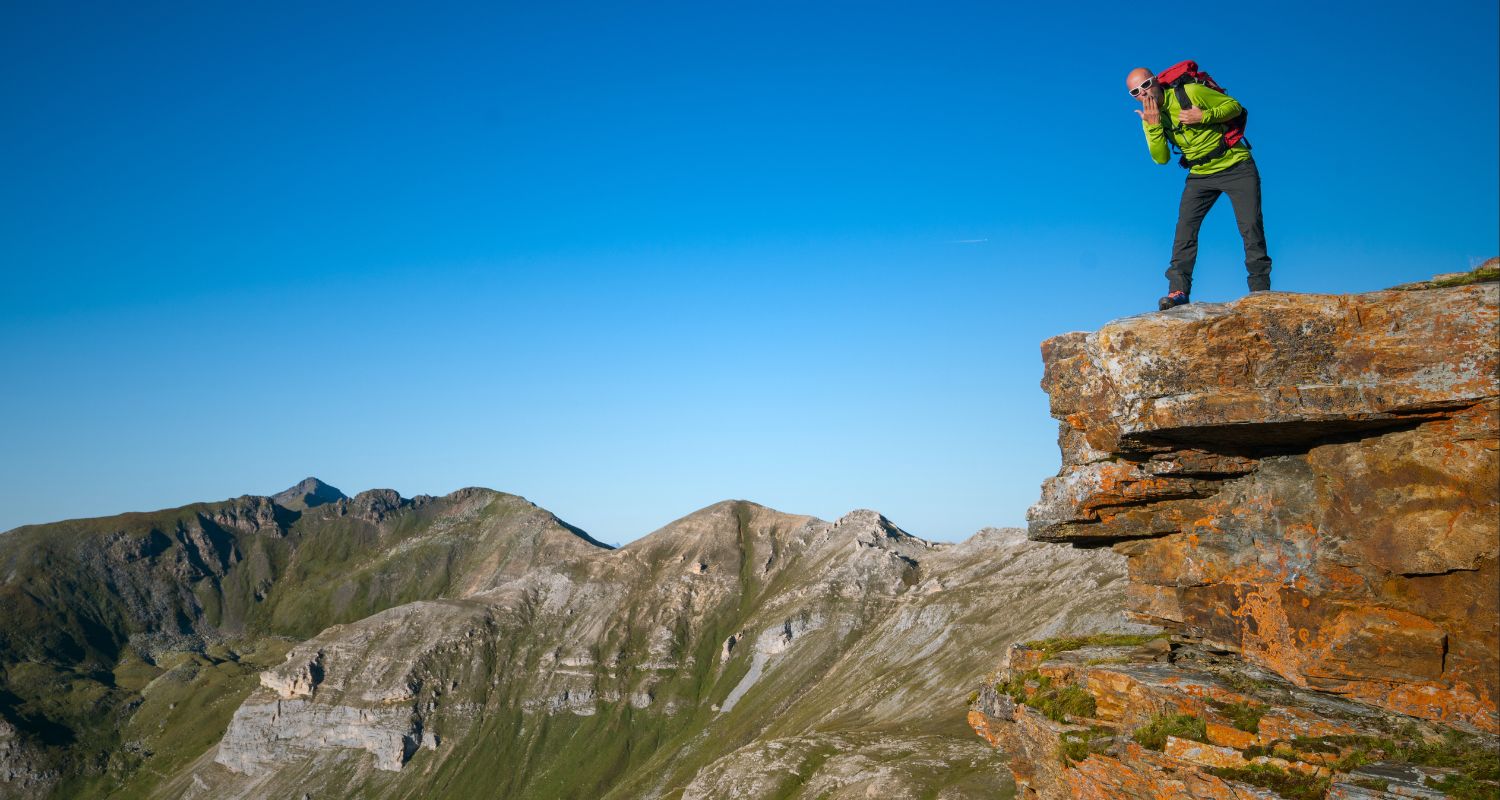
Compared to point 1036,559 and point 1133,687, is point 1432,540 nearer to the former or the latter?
point 1133,687

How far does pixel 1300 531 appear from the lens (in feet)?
54.2

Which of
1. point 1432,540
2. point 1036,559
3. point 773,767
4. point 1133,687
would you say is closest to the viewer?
point 1432,540

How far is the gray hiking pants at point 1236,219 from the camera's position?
1767 centimetres

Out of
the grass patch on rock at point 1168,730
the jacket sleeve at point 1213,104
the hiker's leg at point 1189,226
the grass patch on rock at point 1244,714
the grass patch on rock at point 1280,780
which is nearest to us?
the grass patch on rock at point 1280,780

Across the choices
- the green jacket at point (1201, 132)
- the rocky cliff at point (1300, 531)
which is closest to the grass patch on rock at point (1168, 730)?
the rocky cliff at point (1300, 531)

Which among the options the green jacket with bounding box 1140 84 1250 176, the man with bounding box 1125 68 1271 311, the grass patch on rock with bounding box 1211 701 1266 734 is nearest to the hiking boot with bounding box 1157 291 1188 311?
the man with bounding box 1125 68 1271 311

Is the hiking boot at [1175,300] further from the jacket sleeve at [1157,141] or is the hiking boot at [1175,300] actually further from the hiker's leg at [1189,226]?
the jacket sleeve at [1157,141]

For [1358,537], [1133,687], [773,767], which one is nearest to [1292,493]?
[1358,537]

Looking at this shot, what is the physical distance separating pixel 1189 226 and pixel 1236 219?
873 mm

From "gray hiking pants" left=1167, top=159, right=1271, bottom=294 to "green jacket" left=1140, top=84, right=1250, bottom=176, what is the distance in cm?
22

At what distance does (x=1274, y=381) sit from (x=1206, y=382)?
105 centimetres

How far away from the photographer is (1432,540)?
14.5 m

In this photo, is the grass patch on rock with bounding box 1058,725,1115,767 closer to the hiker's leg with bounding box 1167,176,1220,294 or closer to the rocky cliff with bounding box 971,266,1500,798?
the rocky cliff with bounding box 971,266,1500,798

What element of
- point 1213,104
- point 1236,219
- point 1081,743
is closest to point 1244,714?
point 1081,743
